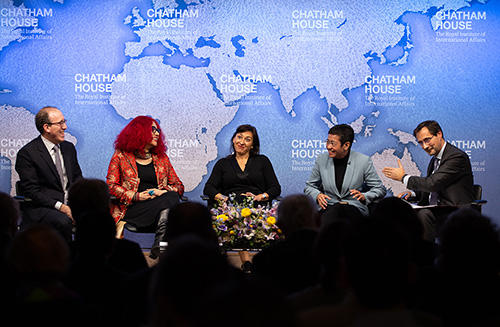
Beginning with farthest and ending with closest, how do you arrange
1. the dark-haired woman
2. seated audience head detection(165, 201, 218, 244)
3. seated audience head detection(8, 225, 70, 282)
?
the dark-haired woman < seated audience head detection(165, 201, 218, 244) < seated audience head detection(8, 225, 70, 282)

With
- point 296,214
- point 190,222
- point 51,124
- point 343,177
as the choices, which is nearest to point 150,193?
point 51,124

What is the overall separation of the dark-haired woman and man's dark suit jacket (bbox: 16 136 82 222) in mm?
1320

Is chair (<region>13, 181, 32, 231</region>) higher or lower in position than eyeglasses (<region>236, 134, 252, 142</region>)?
lower

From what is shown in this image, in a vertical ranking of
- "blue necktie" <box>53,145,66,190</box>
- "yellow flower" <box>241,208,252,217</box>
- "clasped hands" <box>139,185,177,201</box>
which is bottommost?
"yellow flower" <box>241,208,252,217</box>

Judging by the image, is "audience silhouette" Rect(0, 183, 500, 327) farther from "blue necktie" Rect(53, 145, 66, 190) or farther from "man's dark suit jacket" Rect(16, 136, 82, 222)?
"blue necktie" Rect(53, 145, 66, 190)

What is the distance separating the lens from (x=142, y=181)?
187 inches

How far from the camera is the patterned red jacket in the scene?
4.59m

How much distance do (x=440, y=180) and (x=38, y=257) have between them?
3.71m

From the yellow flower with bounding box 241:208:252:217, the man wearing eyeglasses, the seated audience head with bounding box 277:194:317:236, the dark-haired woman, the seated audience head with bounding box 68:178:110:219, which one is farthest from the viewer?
the dark-haired woman

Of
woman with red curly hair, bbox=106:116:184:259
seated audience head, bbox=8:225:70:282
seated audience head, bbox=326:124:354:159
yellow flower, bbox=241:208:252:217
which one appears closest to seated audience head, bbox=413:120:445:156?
seated audience head, bbox=326:124:354:159

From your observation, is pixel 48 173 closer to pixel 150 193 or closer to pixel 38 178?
pixel 38 178

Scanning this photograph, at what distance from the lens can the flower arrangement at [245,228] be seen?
3.94 m

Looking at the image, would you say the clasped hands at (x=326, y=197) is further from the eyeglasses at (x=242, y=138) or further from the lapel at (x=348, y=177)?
the eyeglasses at (x=242, y=138)

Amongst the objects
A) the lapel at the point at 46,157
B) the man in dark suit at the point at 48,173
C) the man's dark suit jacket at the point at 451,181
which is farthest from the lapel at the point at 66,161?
the man's dark suit jacket at the point at 451,181
